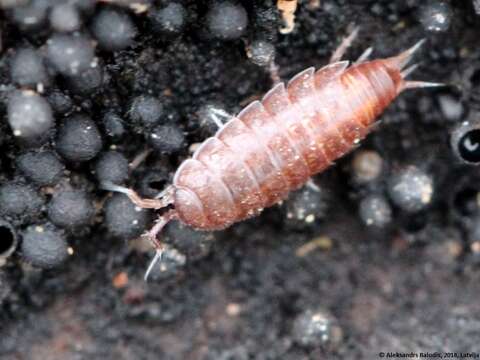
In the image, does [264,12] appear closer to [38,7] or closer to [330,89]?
[330,89]

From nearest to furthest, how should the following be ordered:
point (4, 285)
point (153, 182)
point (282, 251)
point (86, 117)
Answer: point (86, 117), point (4, 285), point (153, 182), point (282, 251)

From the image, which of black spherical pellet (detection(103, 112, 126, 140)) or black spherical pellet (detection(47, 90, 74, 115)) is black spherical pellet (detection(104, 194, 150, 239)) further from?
black spherical pellet (detection(47, 90, 74, 115))

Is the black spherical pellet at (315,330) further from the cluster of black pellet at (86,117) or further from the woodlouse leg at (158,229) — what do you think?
the woodlouse leg at (158,229)

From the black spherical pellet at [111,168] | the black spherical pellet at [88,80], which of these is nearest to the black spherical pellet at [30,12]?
the black spherical pellet at [88,80]

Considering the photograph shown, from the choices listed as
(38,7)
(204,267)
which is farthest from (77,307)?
(38,7)

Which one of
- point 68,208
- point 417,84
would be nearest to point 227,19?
point 417,84

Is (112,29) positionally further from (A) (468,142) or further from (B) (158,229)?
(A) (468,142)

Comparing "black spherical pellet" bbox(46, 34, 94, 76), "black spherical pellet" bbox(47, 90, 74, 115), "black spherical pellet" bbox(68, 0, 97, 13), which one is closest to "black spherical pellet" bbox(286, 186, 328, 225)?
"black spherical pellet" bbox(47, 90, 74, 115)
